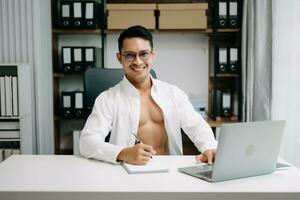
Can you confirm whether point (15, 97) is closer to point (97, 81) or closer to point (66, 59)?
point (66, 59)

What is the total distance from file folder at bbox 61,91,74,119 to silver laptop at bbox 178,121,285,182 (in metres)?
2.21

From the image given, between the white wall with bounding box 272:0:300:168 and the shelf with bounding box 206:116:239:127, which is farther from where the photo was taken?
the shelf with bounding box 206:116:239:127

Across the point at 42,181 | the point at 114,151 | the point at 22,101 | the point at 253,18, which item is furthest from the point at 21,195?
the point at 253,18

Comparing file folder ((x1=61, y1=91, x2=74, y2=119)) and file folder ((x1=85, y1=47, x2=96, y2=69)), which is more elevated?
file folder ((x1=85, y1=47, x2=96, y2=69))

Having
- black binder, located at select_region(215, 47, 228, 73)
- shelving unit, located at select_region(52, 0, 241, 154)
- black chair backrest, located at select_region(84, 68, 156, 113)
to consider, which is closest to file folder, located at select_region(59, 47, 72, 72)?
shelving unit, located at select_region(52, 0, 241, 154)

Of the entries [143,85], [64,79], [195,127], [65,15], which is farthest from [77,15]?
[195,127]

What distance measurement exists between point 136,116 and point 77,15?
1.70 meters

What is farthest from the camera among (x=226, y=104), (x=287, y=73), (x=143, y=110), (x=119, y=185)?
(x=226, y=104)

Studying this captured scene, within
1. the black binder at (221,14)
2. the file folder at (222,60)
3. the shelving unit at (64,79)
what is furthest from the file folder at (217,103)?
the shelving unit at (64,79)

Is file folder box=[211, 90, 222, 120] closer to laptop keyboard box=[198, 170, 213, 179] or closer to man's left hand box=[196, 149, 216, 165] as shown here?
man's left hand box=[196, 149, 216, 165]

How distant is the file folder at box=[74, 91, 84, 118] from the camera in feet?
10.8

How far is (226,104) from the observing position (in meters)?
3.37

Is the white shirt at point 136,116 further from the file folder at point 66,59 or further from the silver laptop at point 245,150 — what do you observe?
the file folder at point 66,59

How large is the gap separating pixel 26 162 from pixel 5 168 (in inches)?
3.9
